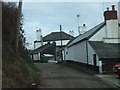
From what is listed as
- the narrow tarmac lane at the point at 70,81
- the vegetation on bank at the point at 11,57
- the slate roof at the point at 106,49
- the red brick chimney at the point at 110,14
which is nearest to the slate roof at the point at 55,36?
the red brick chimney at the point at 110,14

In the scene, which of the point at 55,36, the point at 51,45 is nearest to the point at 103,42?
the point at 51,45

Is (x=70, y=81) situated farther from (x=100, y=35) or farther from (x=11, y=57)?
(x=100, y=35)

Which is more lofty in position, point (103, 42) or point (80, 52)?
point (103, 42)

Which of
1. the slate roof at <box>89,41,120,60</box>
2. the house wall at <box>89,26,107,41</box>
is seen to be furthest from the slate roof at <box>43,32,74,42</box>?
the slate roof at <box>89,41,120,60</box>

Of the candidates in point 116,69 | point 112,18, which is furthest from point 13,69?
point 112,18

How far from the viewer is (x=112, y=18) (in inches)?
1741

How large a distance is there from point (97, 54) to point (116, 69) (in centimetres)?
826

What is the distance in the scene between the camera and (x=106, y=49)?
135 feet

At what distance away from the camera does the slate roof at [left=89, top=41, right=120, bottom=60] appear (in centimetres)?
3897

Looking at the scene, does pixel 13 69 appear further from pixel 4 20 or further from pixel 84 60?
pixel 84 60

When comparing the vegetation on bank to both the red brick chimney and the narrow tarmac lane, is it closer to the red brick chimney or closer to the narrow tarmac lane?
the narrow tarmac lane

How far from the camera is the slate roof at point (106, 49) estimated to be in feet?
128

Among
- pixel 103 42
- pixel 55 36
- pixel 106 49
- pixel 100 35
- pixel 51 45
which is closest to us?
pixel 106 49

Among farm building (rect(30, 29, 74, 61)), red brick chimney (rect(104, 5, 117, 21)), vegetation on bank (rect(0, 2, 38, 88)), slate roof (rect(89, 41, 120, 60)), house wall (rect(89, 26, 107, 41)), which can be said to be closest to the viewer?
vegetation on bank (rect(0, 2, 38, 88))
